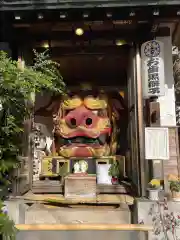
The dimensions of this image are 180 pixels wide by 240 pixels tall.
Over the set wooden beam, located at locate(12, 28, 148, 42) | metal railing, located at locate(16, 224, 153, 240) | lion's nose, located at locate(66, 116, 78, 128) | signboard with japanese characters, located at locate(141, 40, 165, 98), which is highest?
wooden beam, located at locate(12, 28, 148, 42)

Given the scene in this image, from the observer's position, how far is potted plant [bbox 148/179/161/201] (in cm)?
530

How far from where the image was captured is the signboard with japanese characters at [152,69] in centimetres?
566

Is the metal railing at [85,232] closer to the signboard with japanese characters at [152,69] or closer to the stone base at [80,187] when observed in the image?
the stone base at [80,187]

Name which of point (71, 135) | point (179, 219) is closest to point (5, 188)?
point (71, 135)

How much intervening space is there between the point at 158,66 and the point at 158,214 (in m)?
3.16

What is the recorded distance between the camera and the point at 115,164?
775 centimetres

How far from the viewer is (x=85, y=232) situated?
462 centimetres

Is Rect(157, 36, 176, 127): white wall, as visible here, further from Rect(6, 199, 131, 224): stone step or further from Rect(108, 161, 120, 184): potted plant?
Rect(6, 199, 131, 224): stone step

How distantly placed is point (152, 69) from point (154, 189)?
2621 mm

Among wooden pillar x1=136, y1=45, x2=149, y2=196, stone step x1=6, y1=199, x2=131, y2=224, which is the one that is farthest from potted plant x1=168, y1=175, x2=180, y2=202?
stone step x1=6, y1=199, x2=131, y2=224

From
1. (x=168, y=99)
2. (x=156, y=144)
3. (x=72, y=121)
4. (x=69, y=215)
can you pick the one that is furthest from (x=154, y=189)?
(x=72, y=121)

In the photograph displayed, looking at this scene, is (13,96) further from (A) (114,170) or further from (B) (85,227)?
(A) (114,170)

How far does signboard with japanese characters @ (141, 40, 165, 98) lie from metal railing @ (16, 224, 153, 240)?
2808mm

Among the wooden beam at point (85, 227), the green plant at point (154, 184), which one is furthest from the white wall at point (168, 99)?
the wooden beam at point (85, 227)
